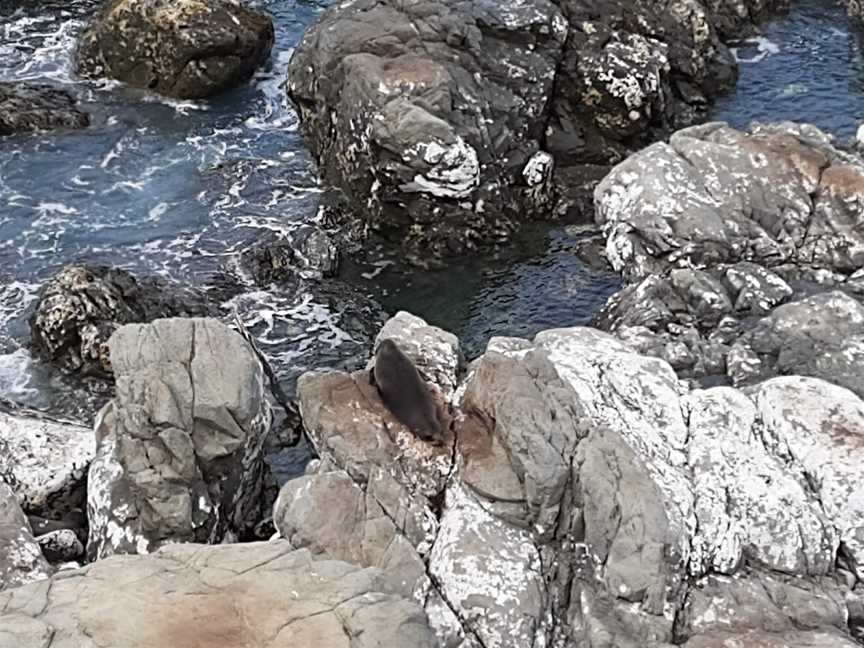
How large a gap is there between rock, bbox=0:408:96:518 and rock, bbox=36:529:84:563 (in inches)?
46.4

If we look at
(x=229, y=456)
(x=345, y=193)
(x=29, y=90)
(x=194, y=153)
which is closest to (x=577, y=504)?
(x=229, y=456)

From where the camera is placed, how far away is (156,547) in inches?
786

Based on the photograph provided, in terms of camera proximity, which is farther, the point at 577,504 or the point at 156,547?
the point at 156,547

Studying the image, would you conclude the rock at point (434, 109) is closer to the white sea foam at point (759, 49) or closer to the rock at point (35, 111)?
the rock at point (35, 111)

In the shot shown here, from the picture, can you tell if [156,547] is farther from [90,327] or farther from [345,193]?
Result: [345,193]

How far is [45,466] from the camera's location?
2191 centimetres

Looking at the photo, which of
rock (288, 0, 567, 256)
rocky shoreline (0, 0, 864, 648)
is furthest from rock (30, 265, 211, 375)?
rock (288, 0, 567, 256)

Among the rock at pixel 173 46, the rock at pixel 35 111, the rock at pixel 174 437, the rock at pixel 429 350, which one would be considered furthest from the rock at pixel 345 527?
the rock at pixel 173 46

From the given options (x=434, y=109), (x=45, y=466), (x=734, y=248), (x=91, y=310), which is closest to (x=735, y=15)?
(x=434, y=109)

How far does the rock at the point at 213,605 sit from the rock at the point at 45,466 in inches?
262

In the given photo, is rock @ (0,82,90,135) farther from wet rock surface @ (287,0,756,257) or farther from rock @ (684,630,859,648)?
rock @ (684,630,859,648)

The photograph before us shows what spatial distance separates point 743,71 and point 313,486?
29312 mm

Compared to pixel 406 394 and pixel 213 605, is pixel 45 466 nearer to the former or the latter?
pixel 406 394

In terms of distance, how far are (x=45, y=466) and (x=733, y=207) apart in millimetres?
16744
